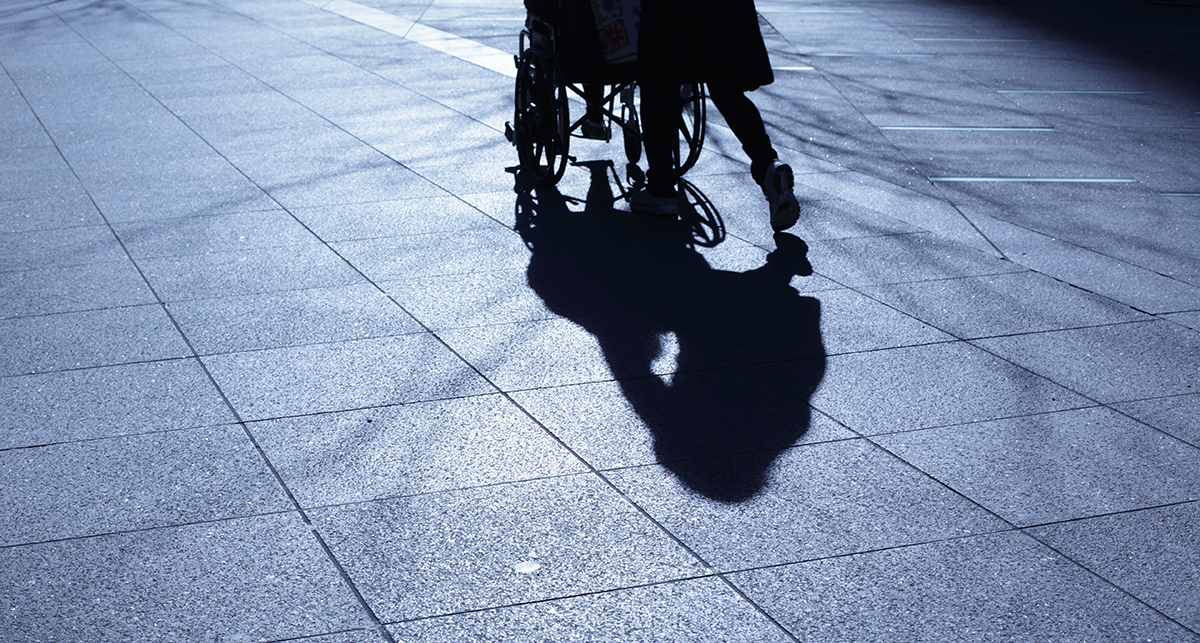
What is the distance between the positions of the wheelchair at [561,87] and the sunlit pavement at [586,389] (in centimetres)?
27

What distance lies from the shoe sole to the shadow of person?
0.14 metres

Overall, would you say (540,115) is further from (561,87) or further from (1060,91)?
(1060,91)

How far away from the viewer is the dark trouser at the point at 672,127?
247 inches

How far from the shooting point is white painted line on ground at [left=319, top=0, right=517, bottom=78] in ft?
40.1

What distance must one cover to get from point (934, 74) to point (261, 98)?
→ 688cm

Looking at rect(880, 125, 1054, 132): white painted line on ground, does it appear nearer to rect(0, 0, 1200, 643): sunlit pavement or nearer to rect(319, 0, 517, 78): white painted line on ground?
rect(0, 0, 1200, 643): sunlit pavement

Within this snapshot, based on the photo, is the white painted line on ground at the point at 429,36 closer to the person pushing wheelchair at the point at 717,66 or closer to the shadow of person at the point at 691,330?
the person pushing wheelchair at the point at 717,66


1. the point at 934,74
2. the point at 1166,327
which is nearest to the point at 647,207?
the point at 1166,327

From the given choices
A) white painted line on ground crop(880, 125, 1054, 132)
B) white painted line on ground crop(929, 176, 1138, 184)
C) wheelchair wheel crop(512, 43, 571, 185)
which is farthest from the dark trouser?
white painted line on ground crop(880, 125, 1054, 132)

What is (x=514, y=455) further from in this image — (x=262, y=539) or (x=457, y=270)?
(x=457, y=270)

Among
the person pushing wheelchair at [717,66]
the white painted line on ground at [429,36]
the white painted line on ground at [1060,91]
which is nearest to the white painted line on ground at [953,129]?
the white painted line on ground at [1060,91]

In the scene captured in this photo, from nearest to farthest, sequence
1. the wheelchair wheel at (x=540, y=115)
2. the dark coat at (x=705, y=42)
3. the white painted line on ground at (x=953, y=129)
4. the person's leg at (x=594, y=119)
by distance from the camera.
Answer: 1. the dark coat at (x=705, y=42)
2. the wheelchair wheel at (x=540, y=115)
3. the person's leg at (x=594, y=119)
4. the white painted line on ground at (x=953, y=129)

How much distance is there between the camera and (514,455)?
150 inches

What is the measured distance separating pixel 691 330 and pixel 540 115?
2525 millimetres
